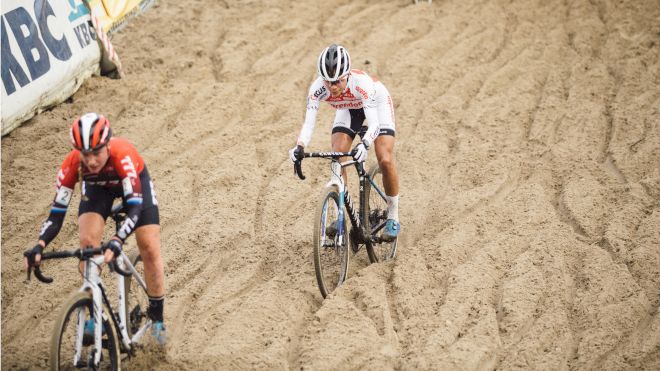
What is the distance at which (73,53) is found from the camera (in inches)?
395

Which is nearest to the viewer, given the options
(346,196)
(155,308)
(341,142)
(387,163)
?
(155,308)

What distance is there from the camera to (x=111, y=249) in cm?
489

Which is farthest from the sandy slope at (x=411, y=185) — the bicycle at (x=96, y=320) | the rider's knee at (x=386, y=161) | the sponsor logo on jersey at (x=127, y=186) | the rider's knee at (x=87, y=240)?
the sponsor logo on jersey at (x=127, y=186)

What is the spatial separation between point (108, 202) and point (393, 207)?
312 centimetres

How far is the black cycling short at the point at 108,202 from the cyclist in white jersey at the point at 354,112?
4.98ft

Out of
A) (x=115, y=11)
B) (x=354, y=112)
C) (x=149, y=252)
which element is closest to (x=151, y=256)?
(x=149, y=252)

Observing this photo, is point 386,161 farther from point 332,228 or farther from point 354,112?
point 332,228

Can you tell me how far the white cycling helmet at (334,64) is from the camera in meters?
6.56

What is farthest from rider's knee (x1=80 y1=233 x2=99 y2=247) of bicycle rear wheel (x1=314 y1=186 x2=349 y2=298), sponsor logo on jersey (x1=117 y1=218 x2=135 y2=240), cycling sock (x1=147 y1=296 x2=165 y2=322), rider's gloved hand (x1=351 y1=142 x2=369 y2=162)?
rider's gloved hand (x1=351 y1=142 x2=369 y2=162)

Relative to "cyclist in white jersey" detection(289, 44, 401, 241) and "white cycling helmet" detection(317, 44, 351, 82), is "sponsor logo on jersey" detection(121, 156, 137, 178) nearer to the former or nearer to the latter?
"cyclist in white jersey" detection(289, 44, 401, 241)

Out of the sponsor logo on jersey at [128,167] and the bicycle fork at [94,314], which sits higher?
the sponsor logo on jersey at [128,167]

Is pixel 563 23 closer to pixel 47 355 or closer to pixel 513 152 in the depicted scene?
pixel 513 152

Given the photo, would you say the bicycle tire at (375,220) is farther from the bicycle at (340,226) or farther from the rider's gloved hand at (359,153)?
the rider's gloved hand at (359,153)

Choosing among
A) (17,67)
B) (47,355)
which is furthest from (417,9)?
(47,355)
